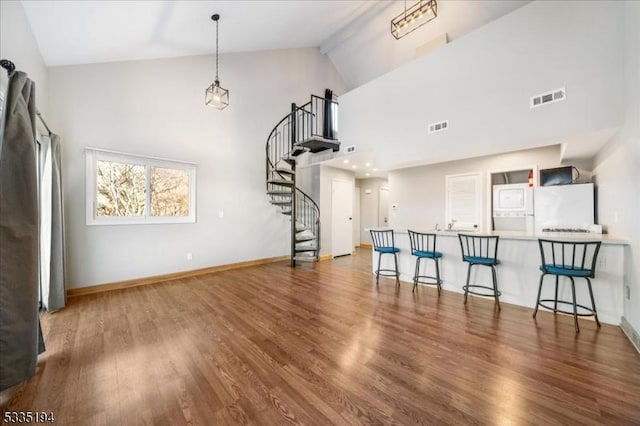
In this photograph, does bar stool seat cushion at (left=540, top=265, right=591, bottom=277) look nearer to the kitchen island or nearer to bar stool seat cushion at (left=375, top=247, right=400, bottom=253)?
the kitchen island

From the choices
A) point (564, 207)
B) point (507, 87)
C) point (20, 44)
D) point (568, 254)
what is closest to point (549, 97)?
point (507, 87)

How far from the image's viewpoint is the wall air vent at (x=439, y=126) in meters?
4.05

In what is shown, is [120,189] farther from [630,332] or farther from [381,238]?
[630,332]

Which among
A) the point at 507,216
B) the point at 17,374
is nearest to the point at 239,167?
the point at 17,374

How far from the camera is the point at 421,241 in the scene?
431 centimetres

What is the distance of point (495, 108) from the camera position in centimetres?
354

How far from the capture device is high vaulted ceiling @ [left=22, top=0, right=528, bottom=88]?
304 cm

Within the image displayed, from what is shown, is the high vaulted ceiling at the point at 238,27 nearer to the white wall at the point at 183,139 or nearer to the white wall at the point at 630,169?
the white wall at the point at 183,139

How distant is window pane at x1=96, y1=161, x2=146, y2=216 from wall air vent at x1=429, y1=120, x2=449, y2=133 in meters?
5.21

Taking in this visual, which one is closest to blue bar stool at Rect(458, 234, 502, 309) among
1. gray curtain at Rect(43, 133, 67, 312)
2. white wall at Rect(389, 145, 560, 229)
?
white wall at Rect(389, 145, 560, 229)

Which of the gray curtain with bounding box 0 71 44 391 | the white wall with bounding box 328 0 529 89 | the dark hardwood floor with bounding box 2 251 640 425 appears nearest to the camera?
the dark hardwood floor with bounding box 2 251 640 425

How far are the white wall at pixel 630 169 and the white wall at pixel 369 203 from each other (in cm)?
589

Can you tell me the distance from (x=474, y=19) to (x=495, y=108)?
119 inches

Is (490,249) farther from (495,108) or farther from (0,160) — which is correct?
(0,160)
